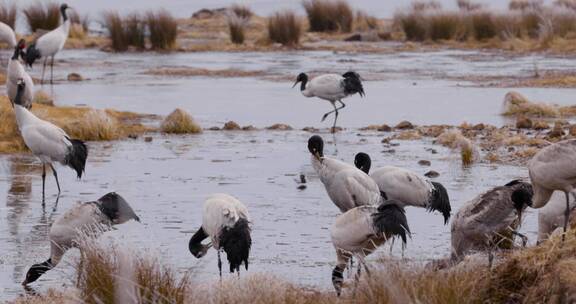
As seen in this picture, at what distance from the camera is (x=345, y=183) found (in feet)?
35.9

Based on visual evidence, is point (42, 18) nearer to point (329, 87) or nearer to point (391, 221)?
point (329, 87)

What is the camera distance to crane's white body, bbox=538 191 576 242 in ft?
32.4

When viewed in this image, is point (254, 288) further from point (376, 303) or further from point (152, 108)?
point (152, 108)

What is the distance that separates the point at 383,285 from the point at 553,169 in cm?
229

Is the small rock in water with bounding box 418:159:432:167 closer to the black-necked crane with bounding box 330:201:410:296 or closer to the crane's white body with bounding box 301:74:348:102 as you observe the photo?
the crane's white body with bounding box 301:74:348:102

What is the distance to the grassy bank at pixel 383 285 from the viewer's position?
7188 millimetres

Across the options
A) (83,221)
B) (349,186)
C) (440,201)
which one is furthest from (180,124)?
(83,221)

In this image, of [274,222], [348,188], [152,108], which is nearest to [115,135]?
[152,108]

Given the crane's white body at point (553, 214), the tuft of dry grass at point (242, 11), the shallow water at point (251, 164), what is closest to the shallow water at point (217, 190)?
the shallow water at point (251, 164)

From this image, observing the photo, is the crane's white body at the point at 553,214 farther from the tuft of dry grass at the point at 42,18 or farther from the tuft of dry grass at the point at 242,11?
the tuft of dry grass at the point at 242,11

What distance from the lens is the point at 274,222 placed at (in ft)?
40.2

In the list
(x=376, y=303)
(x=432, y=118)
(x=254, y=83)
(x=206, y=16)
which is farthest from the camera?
(x=206, y=16)

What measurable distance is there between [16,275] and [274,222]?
3.07 m

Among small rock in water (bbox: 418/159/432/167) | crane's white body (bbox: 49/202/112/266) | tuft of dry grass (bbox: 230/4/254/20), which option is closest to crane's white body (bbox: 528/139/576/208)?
crane's white body (bbox: 49/202/112/266)
